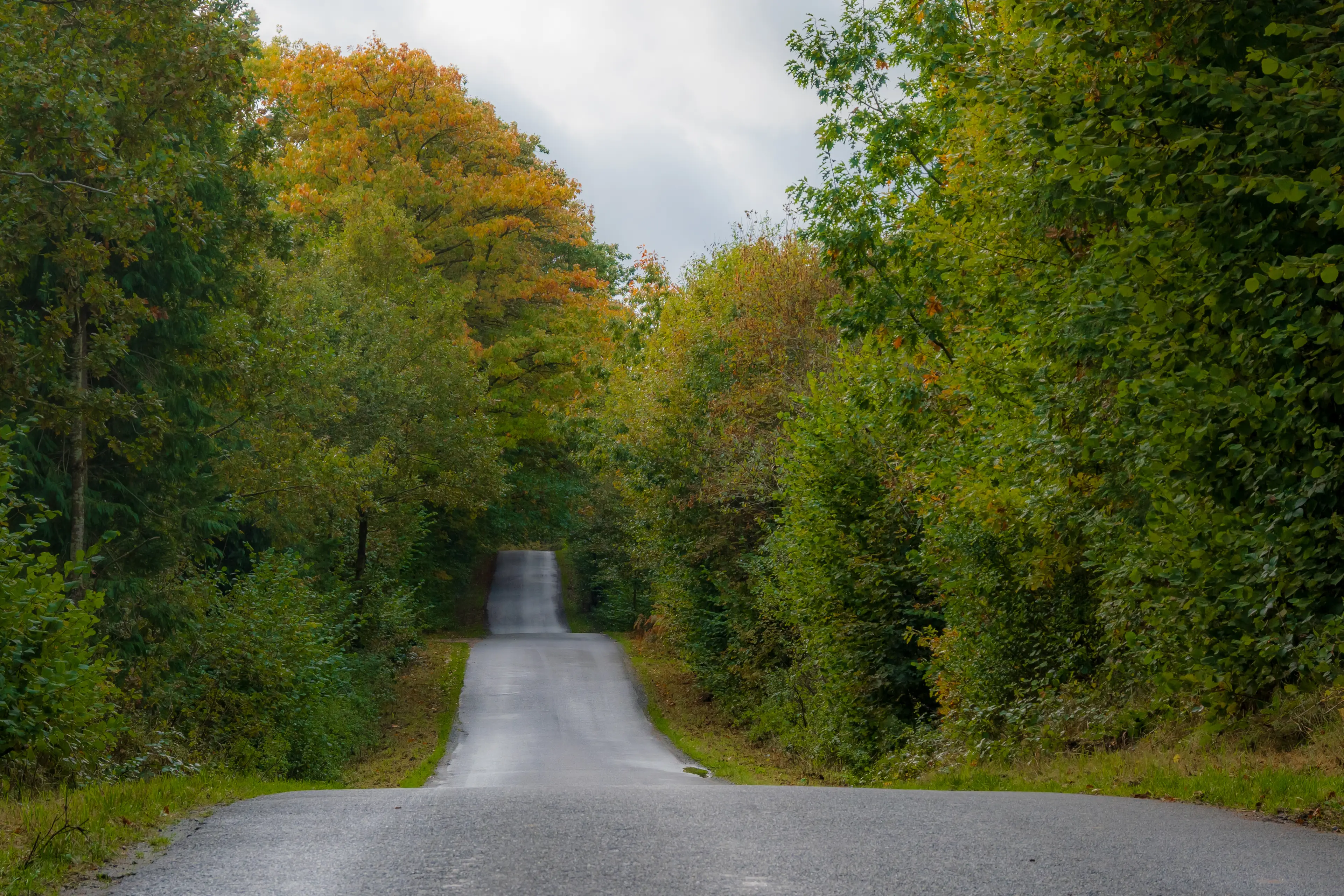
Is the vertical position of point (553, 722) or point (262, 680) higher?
point (262, 680)

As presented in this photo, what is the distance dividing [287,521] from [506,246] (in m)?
22.2

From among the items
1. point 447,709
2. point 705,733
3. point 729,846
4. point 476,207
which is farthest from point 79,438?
point 476,207

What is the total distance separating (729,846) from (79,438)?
10.6m

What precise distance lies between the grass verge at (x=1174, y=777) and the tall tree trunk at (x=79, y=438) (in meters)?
9.91

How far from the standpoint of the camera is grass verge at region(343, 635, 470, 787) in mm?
20156

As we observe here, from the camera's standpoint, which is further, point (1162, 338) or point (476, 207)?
point (476, 207)

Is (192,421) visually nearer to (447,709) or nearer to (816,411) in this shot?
(816,411)

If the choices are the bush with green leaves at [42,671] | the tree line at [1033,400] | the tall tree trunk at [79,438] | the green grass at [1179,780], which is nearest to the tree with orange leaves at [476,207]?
the tree line at [1033,400]

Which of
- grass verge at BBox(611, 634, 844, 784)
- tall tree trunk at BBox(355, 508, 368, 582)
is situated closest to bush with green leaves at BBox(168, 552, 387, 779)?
grass verge at BBox(611, 634, 844, 784)

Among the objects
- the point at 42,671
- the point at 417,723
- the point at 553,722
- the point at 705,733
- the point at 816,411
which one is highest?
the point at 816,411

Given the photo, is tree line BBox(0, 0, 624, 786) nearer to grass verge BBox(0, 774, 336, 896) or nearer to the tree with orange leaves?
grass verge BBox(0, 774, 336, 896)

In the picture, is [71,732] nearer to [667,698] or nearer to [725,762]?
[725,762]

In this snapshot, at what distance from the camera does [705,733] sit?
25.4 meters

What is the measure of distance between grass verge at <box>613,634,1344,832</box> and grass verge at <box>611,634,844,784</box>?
0.10 m
